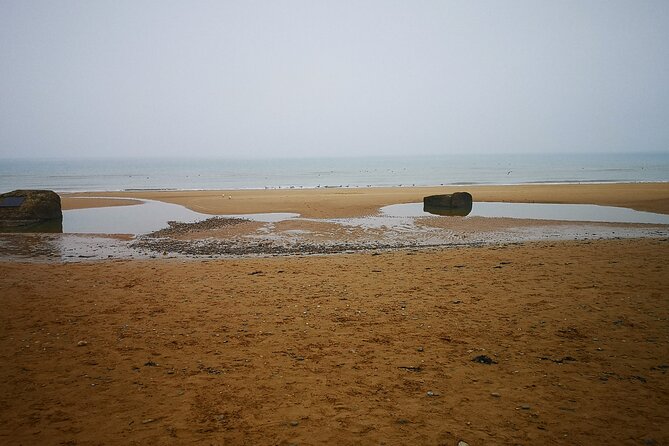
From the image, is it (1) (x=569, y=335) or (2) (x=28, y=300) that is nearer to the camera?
(1) (x=569, y=335)

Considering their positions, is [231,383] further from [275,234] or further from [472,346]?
[275,234]

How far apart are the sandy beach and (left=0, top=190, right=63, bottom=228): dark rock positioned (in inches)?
483

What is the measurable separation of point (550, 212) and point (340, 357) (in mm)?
23645

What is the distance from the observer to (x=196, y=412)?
478cm

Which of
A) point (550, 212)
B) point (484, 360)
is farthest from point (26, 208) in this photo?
point (550, 212)

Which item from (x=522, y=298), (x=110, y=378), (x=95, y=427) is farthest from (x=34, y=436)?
(x=522, y=298)

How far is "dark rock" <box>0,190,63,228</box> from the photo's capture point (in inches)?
830

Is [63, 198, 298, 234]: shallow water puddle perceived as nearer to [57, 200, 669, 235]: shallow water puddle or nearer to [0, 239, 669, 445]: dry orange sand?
[57, 200, 669, 235]: shallow water puddle

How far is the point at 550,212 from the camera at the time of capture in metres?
25.3

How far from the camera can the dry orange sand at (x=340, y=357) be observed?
446cm

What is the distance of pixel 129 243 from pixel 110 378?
41.6 ft

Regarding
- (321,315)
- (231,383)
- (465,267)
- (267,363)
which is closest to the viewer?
(231,383)

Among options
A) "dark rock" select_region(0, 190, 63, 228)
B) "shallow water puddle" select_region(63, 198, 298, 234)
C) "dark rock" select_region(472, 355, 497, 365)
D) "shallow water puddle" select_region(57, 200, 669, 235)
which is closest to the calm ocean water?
"shallow water puddle" select_region(63, 198, 298, 234)

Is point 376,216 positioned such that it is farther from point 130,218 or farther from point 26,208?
point 26,208
